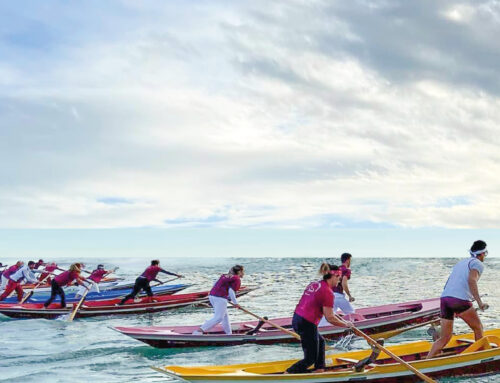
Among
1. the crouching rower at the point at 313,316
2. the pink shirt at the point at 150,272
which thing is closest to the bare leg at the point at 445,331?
the crouching rower at the point at 313,316

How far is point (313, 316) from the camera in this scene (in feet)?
32.1

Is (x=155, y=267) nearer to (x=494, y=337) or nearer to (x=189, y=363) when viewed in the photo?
(x=189, y=363)

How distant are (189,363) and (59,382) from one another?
313 centimetres

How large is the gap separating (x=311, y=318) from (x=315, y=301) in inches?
12.0

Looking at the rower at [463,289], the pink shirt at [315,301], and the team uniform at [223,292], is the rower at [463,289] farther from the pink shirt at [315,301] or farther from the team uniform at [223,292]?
the team uniform at [223,292]

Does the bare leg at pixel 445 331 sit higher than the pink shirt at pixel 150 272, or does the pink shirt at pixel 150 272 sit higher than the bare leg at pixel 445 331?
the pink shirt at pixel 150 272

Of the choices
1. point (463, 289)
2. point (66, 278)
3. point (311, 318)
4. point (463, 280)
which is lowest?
point (311, 318)

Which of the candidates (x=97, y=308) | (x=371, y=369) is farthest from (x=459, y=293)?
(x=97, y=308)

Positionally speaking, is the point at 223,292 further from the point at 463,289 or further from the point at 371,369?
the point at 463,289

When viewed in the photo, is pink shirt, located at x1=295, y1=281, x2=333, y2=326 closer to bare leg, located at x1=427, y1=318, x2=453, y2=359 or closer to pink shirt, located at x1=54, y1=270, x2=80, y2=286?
bare leg, located at x1=427, y1=318, x2=453, y2=359

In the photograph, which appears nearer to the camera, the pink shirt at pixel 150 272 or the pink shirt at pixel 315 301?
the pink shirt at pixel 315 301

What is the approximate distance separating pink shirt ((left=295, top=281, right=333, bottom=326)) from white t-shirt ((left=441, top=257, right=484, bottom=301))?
261cm

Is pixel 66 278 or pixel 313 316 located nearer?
pixel 313 316

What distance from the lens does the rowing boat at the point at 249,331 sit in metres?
15.5
